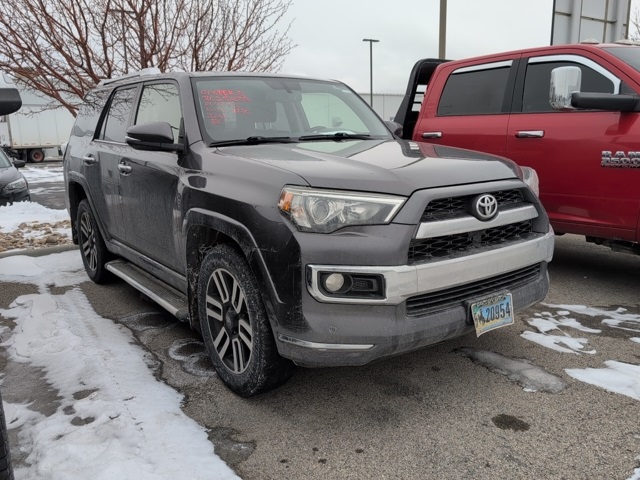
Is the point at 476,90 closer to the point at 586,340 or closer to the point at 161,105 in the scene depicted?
the point at 586,340

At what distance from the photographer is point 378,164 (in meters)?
2.85

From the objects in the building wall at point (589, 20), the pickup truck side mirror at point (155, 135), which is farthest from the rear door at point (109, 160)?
the building wall at point (589, 20)

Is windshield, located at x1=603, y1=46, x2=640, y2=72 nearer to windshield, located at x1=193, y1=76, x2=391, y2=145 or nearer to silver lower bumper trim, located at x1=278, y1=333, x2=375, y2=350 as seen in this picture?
windshield, located at x1=193, y1=76, x2=391, y2=145

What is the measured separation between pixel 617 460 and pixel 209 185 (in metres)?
2.35

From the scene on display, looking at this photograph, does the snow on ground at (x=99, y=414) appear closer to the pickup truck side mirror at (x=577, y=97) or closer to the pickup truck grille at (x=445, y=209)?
the pickup truck grille at (x=445, y=209)

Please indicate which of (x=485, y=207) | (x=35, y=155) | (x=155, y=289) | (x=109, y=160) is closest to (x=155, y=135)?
(x=155, y=289)

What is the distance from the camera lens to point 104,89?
505 cm

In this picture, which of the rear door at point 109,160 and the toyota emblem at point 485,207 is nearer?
the toyota emblem at point 485,207

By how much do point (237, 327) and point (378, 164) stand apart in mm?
1129

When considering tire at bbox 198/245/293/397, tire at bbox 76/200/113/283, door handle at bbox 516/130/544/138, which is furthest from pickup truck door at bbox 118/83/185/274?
door handle at bbox 516/130/544/138

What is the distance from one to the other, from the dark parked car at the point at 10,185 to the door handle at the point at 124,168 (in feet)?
25.8

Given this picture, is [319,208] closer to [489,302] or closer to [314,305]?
[314,305]

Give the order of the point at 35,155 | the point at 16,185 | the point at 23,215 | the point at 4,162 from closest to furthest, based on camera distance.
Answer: the point at 23,215
the point at 16,185
the point at 4,162
the point at 35,155

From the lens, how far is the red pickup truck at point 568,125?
4215 mm
